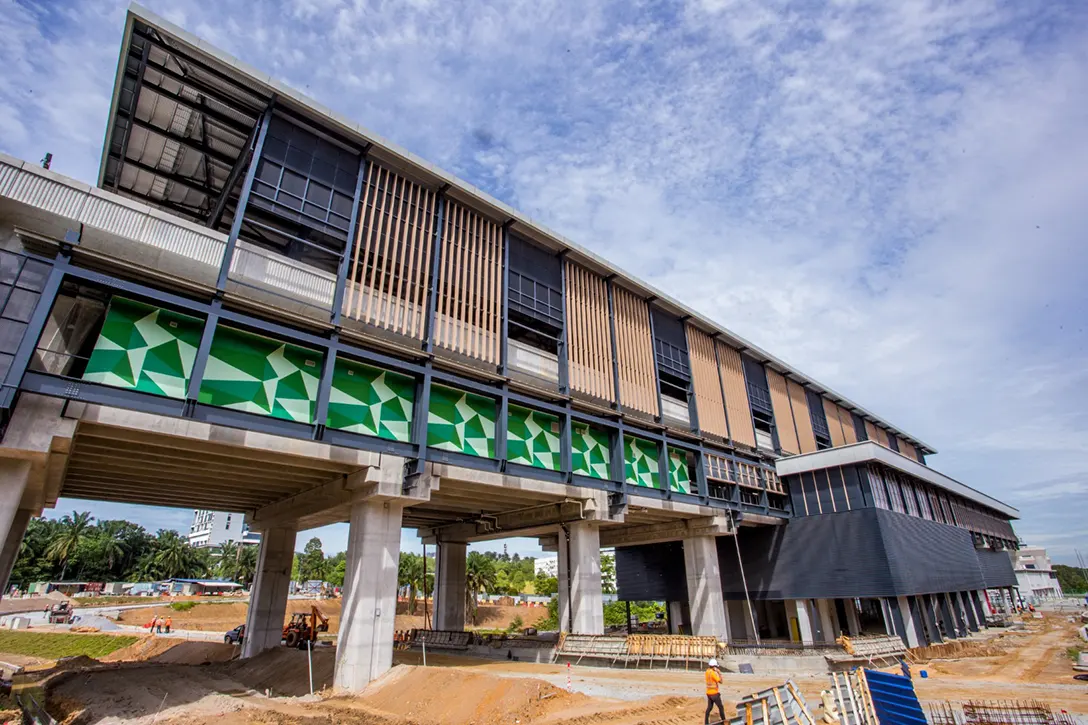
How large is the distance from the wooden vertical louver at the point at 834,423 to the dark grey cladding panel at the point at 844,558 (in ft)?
34.2

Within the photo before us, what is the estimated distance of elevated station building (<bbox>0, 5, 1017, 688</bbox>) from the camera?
1636cm

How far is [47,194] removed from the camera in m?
15.4

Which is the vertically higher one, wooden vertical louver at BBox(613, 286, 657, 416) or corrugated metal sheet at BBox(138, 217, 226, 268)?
wooden vertical louver at BBox(613, 286, 657, 416)

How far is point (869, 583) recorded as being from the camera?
32.9m

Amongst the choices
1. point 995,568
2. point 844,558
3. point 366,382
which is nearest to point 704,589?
point 844,558

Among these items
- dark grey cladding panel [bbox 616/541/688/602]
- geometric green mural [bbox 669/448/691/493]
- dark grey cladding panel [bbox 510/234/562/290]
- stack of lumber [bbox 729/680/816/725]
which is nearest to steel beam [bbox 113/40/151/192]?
dark grey cladding panel [bbox 510/234/562/290]

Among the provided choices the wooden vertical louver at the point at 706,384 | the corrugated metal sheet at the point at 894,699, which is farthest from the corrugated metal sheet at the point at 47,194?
the wooden vertical louver at the point at 706,384

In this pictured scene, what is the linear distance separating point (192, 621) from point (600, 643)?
59740mm

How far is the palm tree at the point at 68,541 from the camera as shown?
3179 inches

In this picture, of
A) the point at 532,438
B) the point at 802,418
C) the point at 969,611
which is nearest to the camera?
the point at 532,438

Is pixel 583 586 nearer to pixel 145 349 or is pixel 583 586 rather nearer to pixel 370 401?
pixel 370 401

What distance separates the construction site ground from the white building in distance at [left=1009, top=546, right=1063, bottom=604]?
117600 millimetres

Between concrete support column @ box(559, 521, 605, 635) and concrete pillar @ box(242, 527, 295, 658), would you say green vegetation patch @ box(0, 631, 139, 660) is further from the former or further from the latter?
concrete support column @ box(559, 521, 605, 635)

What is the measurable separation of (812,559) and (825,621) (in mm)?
5191
